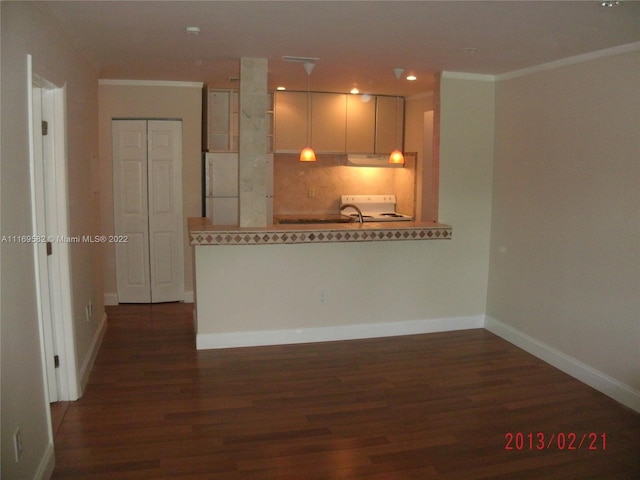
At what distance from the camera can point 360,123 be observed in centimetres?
712

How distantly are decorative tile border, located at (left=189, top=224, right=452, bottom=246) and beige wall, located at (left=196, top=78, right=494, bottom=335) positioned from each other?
0.31ft

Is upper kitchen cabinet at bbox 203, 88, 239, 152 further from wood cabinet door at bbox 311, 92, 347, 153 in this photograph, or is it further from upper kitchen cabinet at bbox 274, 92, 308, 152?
wood cabinet door at bbox 311, 92, 347, 153

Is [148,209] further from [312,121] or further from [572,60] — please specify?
[572,60]

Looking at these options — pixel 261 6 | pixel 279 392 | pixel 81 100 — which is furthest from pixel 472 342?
pixel 81 100

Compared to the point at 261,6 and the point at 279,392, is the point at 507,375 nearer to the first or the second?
the point at 279,392

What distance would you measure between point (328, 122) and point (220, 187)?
5.52 ft

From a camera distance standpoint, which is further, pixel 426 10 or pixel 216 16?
pixel 216 16

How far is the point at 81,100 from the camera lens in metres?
4.25

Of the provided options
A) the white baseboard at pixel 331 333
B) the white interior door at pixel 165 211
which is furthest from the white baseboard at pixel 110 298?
the white baseboard at pixel 331 333

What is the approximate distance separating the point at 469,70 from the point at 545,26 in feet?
5.27

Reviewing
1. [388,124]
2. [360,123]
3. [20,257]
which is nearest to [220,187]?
[360,123]

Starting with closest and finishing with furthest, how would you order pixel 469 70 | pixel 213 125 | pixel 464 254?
pixel 469 70, pixel 464 254, pixel 213 125

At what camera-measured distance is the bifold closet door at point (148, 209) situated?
612 centimetres
